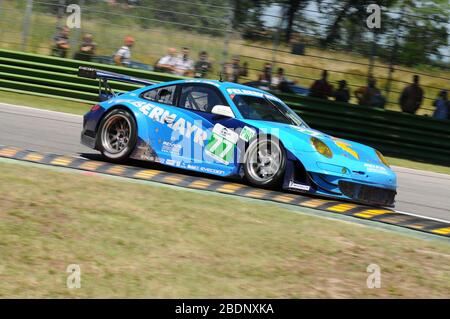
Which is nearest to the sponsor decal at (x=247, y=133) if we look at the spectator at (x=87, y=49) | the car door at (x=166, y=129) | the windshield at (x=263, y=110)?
the windshield at (x=263, y=110)

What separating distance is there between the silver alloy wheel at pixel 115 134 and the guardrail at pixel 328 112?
7712 mm

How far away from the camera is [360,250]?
6.38 meters

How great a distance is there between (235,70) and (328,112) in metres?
2.24

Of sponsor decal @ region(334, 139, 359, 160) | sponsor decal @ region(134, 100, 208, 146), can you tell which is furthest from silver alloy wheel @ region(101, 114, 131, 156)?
sponsor decal @ region(334, 139, 359, 160)

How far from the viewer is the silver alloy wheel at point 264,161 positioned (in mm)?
8699

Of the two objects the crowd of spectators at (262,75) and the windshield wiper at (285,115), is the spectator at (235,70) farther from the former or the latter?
the windshield wiper at (285,115)

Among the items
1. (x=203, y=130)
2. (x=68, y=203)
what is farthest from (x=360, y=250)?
(x=203, y=130)

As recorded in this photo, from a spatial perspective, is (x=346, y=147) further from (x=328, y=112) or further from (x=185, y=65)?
(x=185, y=65)

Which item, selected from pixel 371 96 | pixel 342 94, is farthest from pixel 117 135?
pixel 371 96

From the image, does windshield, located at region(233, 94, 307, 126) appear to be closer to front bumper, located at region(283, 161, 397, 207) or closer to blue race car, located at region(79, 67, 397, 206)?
blue race car, located at region(79, 67, 397, 206)

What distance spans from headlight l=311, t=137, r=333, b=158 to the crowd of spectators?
8.14m

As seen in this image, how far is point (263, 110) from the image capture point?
9.46m

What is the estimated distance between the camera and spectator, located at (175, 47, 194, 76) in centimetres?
1770
